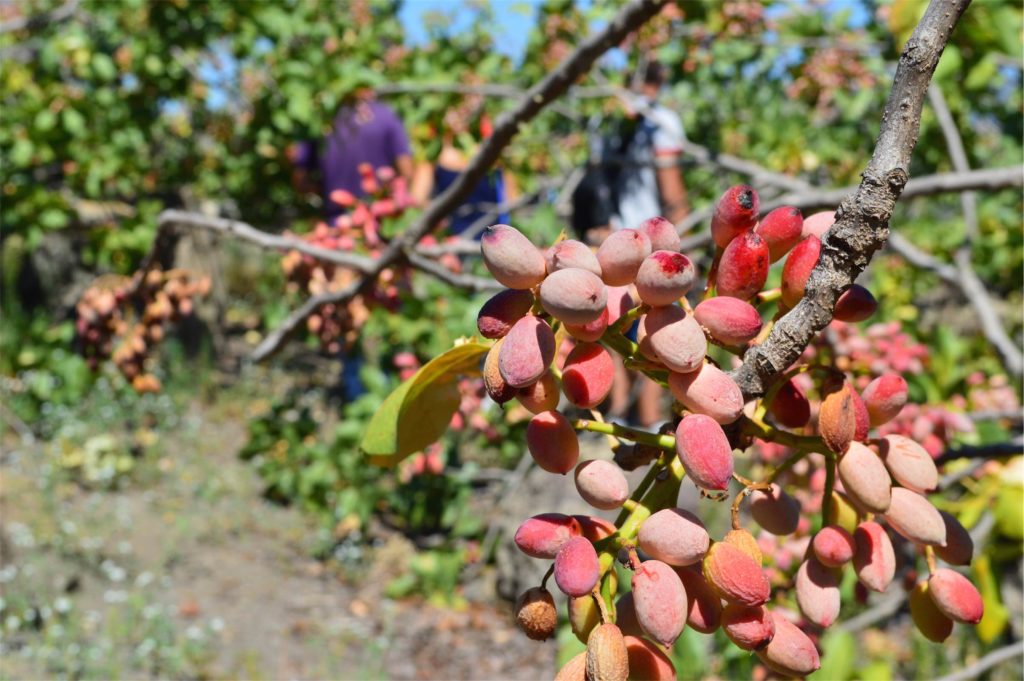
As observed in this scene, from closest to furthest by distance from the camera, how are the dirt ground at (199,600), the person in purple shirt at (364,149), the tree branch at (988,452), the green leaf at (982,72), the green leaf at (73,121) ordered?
the tree branch at (988,452) → the green leaf at (982,72) → the dirt ground at (199,600) → the person in purple shirt at (364,149) → the green leaf at (73,121)

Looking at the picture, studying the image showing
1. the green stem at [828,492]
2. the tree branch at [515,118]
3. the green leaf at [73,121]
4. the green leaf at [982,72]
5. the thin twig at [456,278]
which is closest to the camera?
the green stem at [828,492]

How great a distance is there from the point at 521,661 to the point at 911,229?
4.17 m

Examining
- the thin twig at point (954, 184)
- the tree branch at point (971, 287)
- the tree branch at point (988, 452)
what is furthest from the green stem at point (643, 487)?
the tree branch at point (971, 287)

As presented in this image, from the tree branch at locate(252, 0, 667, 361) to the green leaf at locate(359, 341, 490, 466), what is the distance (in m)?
0.46

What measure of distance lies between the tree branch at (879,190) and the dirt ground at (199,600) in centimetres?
275

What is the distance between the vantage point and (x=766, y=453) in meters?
1.53

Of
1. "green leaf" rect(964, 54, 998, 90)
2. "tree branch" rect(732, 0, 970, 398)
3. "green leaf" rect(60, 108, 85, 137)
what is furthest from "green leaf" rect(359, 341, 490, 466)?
"green leaf" rect(60, 108, 85, 137)

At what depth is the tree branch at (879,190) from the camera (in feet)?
1.35

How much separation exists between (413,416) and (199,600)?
3.01m

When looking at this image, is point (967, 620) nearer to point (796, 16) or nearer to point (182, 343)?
point (796, 16)

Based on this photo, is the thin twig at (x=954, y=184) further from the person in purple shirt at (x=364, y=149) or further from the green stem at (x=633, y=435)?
the person in purple shirt at (x=364, y=149)

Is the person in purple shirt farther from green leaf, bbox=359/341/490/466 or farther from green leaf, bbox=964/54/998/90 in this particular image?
green leaf, bbox=359/341/490/466

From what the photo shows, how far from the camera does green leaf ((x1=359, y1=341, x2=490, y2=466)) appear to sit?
2.01 ft

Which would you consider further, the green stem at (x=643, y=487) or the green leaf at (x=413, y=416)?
the green leaf at (x=413, y=416)
